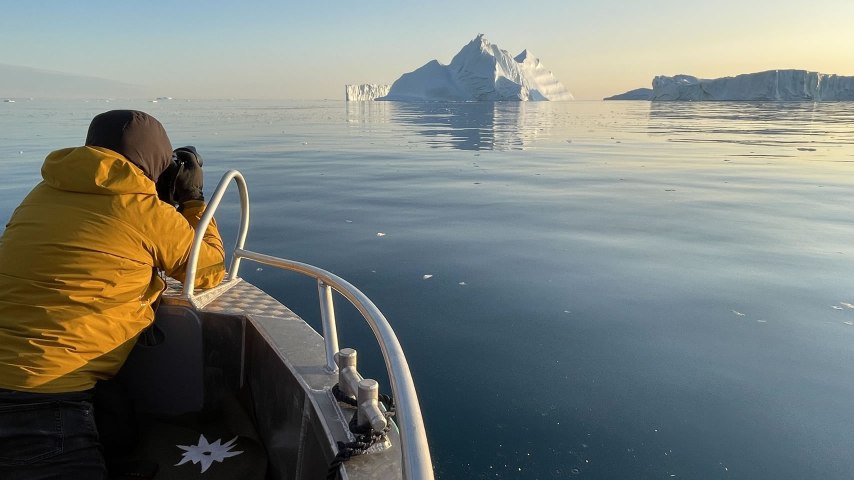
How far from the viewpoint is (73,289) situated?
1.60 metres

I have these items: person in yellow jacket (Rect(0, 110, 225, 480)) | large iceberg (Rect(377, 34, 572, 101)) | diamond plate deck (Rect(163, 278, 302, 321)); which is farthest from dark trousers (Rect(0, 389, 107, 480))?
large iceberg (Rect(377, 34, 572, 101))

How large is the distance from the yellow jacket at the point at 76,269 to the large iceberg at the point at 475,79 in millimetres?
Answer: 95720

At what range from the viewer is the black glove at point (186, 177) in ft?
7.64

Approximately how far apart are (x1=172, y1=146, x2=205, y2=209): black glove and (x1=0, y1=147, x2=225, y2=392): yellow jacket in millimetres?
535

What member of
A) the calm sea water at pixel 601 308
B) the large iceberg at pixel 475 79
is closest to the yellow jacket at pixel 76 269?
the calm sea water at pixel 601 308

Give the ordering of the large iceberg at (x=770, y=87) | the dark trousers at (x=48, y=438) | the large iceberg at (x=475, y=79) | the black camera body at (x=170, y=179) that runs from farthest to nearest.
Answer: the large iceberg at (x=475, y=79)
the large iceberg at (x=770, y=87)
the black camera body at (x=170, y=179)
the dark trousers at (x=48, y=438)

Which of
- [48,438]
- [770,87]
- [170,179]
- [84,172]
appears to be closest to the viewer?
[48,438]

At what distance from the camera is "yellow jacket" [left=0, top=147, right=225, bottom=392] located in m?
1.54

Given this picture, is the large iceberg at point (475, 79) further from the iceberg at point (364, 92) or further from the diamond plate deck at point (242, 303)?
the diamond plate deck at point (242, 303)

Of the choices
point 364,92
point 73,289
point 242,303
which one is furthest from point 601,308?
point 364,92

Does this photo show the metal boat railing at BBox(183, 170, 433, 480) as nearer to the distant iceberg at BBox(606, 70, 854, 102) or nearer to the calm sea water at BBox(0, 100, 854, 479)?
the calm sea water at BBox(0, 100, 854, 479)

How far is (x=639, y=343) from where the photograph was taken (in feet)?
11.4

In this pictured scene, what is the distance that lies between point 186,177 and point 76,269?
0.83 metres

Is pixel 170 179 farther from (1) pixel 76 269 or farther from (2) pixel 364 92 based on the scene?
(2) pixel 364 92
